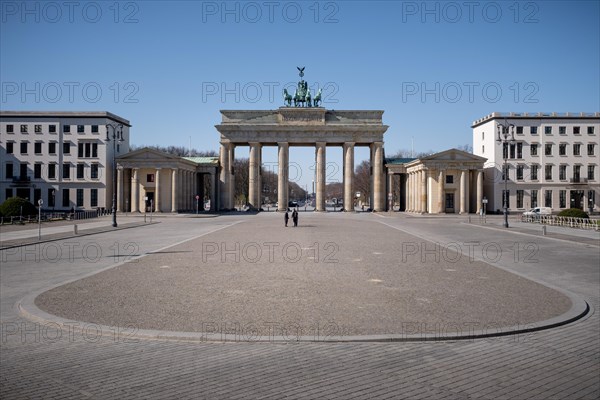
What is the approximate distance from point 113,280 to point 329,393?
11.1 m

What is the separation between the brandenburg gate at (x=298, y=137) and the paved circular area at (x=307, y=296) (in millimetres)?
61479

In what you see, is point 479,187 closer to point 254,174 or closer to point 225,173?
point 254,174

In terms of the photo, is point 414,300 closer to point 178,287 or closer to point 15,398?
point 178,287

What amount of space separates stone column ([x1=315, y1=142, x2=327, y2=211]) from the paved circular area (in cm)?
6103

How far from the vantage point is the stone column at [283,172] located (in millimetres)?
82188

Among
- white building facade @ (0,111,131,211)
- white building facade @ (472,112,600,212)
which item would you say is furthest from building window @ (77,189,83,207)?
white building facade @ (472,112,600,212)

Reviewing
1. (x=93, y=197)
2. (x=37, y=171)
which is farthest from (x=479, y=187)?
(x=37, y=171)

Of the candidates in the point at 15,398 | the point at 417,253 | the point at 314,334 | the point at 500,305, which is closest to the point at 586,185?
the point at 417,253

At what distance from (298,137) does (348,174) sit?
1097 centimetres

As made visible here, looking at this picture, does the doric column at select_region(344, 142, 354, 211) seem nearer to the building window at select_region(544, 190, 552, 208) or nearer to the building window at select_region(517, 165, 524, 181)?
the building window at select_region(517, 165, 524, 181)

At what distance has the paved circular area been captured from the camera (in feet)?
34.7

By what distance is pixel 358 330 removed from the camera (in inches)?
393

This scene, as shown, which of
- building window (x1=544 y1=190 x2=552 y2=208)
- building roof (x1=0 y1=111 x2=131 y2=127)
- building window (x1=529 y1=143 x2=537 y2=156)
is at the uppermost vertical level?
building roof (x1=0 y1=111 x2=131 y2=127)

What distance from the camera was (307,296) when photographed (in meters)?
13.3
